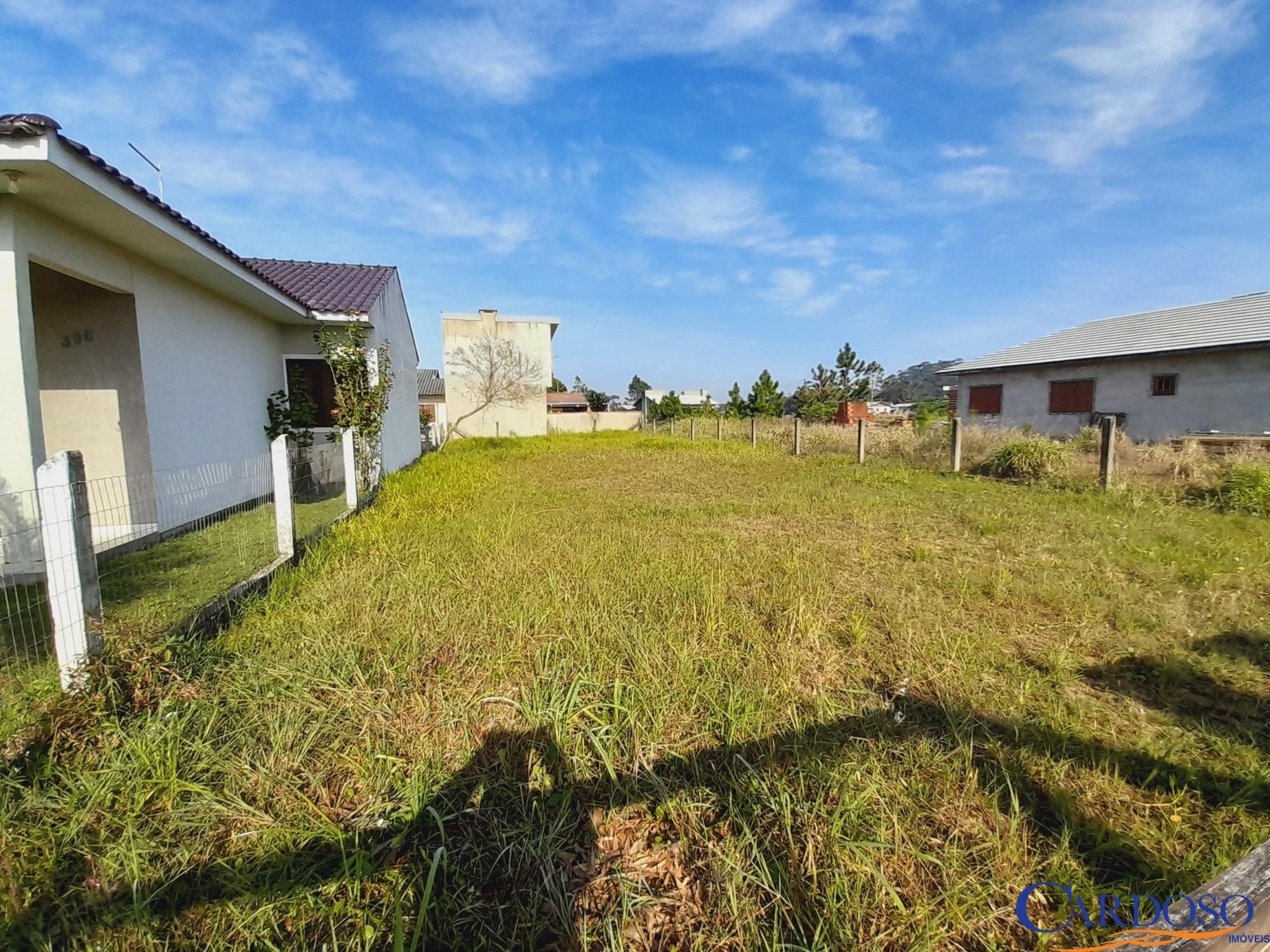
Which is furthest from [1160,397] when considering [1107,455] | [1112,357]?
[1107,455]

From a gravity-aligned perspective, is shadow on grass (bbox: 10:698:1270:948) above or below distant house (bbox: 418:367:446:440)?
below

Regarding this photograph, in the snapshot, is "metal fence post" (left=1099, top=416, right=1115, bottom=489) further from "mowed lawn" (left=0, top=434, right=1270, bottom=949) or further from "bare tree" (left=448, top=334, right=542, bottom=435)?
"bare tree" (left=448, top=334, right=542, bottom=435)

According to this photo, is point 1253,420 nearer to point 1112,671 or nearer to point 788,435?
point 788,435

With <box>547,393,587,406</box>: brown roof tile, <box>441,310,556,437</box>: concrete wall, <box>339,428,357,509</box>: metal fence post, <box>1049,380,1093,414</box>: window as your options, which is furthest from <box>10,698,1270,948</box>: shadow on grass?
<box>547,393,587,406</box>: brown roof tile

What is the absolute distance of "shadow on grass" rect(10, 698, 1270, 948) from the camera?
1461 mm

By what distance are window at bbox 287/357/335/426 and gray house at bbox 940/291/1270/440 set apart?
20.2 metres

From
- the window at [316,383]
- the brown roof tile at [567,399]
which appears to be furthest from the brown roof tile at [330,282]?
the brown roof tile at [567,399]

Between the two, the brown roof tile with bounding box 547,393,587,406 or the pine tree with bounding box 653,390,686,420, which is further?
the brown roof tile with bounding box 547,393,587,406

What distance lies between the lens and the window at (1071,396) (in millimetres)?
16469

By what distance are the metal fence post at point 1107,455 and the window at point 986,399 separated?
13701 millimetres

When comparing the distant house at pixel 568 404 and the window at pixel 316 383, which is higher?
the distant house at pixel 568 404

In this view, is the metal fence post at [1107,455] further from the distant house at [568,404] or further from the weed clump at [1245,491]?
the distant house at [568,404]

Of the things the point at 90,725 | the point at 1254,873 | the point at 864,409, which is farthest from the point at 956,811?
the point at 864,409

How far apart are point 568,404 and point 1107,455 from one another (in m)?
42.8
